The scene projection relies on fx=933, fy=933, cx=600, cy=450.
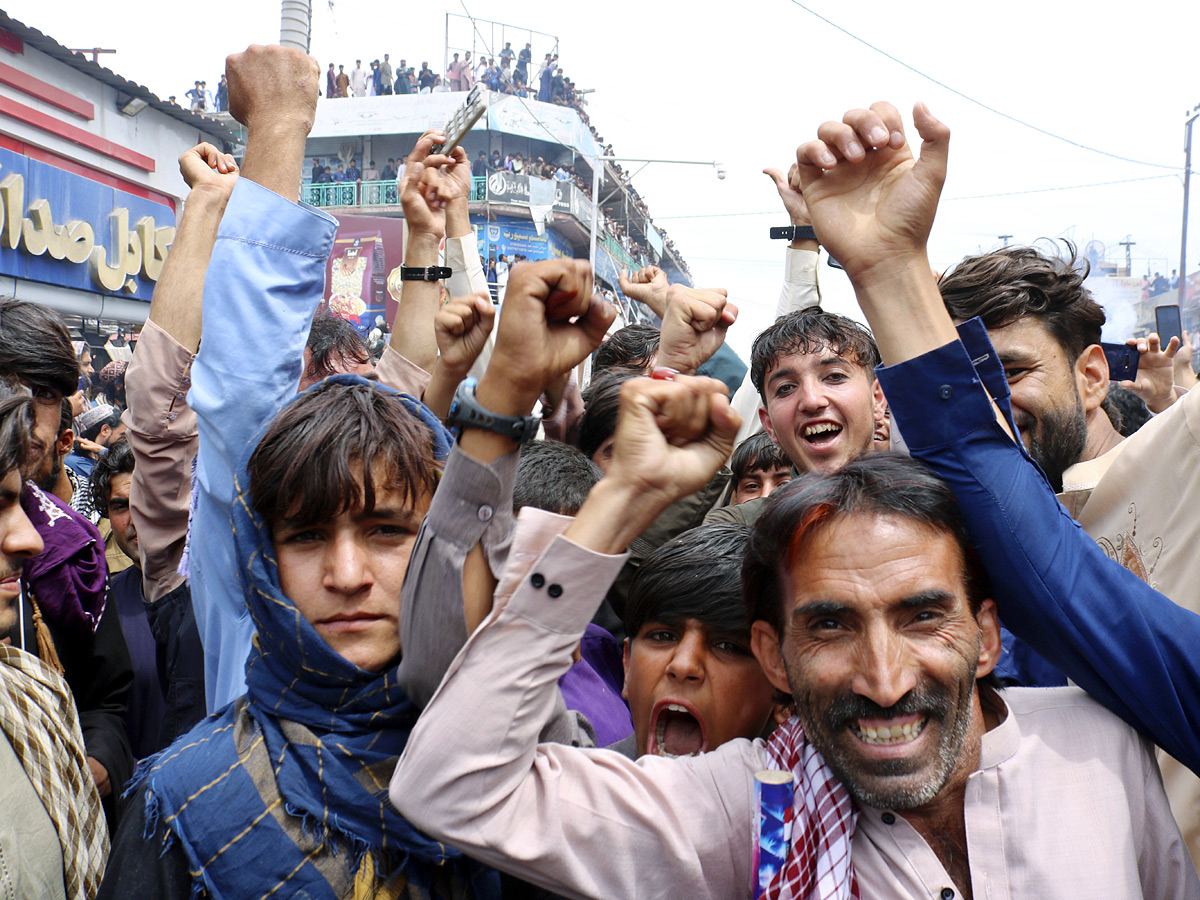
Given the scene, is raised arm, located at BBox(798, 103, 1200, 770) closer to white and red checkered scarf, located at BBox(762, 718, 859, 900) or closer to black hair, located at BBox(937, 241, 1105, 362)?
white and red checkered scarf, located at BBox(762, 718, 859, 900)

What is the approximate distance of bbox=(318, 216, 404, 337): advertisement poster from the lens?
27.0 m

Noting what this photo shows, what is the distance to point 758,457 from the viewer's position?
11.5ft

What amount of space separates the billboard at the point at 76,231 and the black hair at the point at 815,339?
13606mm

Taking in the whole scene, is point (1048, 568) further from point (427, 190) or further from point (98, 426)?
point (98, 426)

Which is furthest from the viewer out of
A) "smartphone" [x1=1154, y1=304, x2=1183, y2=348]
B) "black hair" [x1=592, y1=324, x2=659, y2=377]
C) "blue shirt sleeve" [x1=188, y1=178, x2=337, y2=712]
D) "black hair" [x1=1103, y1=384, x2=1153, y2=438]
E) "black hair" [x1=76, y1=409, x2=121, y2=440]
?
"black hair" [x1=76, y1=409, x2=121, y2=440]

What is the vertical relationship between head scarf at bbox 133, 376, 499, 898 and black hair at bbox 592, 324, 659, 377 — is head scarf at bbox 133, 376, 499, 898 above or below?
below

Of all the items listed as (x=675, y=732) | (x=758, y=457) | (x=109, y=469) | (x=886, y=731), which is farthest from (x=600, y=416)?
(x=109, y=469)

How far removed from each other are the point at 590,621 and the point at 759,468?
6.49 ft

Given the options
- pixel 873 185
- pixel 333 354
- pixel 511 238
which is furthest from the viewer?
pixel 511 238

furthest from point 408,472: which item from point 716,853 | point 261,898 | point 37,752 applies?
point 37,752

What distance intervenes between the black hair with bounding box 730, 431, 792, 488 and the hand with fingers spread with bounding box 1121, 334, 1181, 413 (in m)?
1.80

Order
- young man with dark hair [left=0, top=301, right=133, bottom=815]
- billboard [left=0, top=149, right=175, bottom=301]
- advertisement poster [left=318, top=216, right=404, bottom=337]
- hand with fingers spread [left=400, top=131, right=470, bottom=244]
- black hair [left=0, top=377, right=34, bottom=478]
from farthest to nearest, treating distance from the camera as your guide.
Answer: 1. advertisement poster [left=318, top=216, right=404, bottom=337]
2. billboard [left=0, top=149, right=175, bottom=301]
3. hand with fingers spread [left=400, top=131, right=470, bottom=244]
4. young man with dark hair [left=0, top=301, right=133, bottom=815]
5. black hair [left=0, top=377, right=34, bottom=478]

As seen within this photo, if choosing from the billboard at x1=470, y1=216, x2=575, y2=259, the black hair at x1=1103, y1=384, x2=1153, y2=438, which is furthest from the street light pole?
the billboard at x1=470, y1=216, x2=575, y2=259

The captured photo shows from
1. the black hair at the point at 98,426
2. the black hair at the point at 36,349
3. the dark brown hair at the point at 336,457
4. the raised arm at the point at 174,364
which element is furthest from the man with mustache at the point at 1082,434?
the black hair at the point at 98,426
